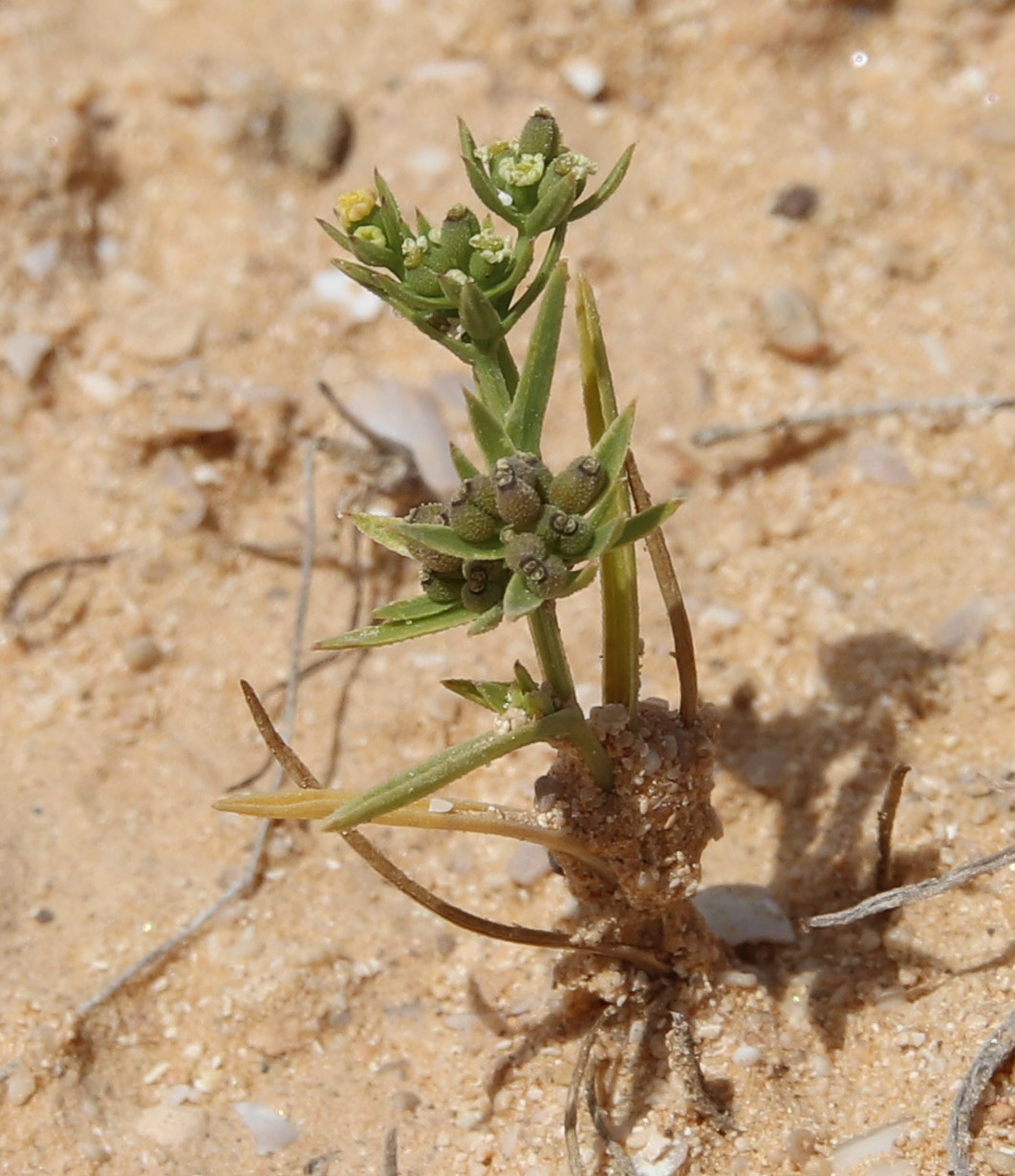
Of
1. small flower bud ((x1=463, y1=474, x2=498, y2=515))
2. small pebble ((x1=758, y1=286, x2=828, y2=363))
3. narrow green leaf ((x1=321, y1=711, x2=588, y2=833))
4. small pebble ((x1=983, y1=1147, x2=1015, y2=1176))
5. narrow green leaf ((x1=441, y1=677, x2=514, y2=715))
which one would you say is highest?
small pebble ((x1=758, y1=286, x2=828, y2=363))

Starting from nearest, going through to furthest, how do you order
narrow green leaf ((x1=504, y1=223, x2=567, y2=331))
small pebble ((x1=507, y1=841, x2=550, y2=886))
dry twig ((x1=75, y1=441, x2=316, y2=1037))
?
narrow green leaf ((x1=504, y1=223, x2=567, y2=331)) → dry twig ((x1=75, y1=441, x2=316, y2=1037)) → small pebble ((x1=507, y1=841, x2=550, y2=886))

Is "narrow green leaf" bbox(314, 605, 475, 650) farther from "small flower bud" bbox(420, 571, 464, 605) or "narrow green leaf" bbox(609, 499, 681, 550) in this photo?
"narrow green leaf" bbox(609, 499, 681, 550)

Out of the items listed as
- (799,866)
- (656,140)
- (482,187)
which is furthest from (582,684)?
(656,140)

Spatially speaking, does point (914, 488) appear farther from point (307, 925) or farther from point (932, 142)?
point (307, 925)

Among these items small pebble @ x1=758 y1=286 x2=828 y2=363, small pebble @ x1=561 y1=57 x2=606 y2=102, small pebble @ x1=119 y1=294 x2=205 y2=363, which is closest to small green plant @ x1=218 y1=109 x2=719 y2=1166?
small pebble @ x1=758 y1=286 x2=828 y2=363

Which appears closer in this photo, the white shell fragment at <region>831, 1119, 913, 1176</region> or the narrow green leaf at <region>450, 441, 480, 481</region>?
the narrow green leaf at <region>450, 441, 480, 481</region>

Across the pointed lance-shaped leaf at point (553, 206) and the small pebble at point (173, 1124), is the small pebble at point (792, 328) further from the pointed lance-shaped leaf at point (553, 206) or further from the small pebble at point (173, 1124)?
the small pebble at point (173, 1124)

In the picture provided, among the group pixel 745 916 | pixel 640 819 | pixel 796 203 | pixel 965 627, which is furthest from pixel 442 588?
pixel 796 203

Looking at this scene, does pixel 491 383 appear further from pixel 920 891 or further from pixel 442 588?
pixel 920 891
